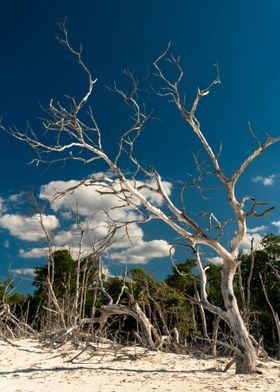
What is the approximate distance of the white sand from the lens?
7984 mm

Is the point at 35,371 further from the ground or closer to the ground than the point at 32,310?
closer to the ground

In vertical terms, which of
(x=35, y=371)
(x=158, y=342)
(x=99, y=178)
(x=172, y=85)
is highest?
(x=172, y=85)

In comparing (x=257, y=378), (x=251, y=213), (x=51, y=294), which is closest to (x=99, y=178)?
(x=251, y=213)

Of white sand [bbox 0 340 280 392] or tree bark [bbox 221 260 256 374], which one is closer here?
white sand [bbox 0 340 280 392]

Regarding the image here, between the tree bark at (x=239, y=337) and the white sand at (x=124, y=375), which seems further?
the tree bark at (x=239, y=337)

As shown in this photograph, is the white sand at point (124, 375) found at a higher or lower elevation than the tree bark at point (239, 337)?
lower

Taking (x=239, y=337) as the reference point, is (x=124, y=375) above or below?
below

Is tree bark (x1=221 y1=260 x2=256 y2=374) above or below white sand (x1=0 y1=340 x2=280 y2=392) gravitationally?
above

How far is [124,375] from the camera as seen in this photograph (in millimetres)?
9023

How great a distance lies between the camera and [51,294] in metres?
17.8

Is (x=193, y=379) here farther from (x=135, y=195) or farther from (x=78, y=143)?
(x=78, y=143)

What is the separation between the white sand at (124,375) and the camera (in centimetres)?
798

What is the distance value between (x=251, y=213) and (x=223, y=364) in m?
3.95

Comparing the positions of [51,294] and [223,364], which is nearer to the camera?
[223,364]
